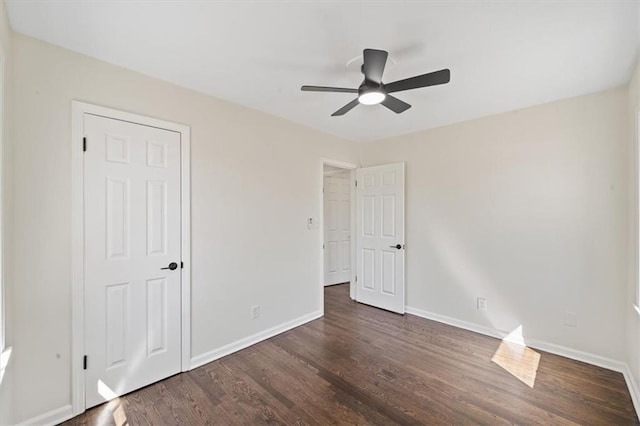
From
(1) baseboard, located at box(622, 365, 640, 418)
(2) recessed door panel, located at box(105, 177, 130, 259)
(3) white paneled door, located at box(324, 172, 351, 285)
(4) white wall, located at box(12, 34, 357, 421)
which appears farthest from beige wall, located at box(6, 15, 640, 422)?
(3) white paneled door, located at box(324, 172, 351, 285)

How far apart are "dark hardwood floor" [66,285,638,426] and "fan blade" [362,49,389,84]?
2.28 meters

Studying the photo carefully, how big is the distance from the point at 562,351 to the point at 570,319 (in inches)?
12.8

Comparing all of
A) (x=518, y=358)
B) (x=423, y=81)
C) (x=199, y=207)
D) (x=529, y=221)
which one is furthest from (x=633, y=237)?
(x=199, y=207)

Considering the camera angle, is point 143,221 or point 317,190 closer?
point 143,221

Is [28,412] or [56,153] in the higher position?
[56,153]

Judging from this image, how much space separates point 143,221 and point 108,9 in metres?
1.39

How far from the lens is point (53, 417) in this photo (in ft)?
6.04

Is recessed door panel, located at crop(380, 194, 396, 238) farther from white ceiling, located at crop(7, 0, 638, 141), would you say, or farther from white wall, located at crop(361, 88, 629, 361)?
white ceiling, located at crop(7, 0, 638, 141)

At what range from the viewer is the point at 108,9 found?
1573mm

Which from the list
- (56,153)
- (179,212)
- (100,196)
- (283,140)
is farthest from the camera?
(283,140)

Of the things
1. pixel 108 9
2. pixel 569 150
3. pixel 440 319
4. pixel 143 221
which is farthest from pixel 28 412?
Answer: pixel 569 150

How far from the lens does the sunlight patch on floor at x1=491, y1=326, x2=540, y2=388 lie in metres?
2.40

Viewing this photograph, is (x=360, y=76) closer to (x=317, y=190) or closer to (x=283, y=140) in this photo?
(x=283, y=140)

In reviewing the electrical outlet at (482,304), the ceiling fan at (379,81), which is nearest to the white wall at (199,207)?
the ceiling fan at (379,81)
